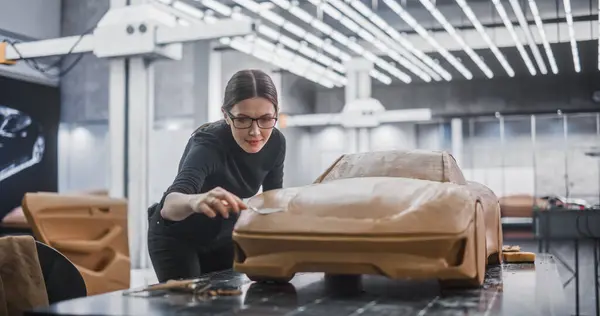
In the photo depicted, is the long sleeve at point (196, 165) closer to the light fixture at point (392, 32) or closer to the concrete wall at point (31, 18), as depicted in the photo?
the concrete wall at point (31, 18)

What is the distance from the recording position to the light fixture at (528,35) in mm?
8078

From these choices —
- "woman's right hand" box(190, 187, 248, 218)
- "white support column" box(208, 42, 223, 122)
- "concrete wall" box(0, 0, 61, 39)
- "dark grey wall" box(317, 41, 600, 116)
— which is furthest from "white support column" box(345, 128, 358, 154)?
"woman's right hand" box(190, 187, 248, 218)

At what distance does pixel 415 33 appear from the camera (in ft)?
30.4

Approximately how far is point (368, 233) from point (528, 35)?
9310 mm

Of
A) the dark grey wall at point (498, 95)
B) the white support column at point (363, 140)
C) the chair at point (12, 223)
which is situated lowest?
the chair at point (12, 223)

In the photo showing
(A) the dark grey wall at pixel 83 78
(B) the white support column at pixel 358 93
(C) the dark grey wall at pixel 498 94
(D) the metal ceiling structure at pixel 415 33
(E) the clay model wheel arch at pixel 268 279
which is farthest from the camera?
(C) the dark grey wall at pixel 498 94

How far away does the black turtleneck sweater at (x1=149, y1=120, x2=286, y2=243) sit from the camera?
1.63 meters

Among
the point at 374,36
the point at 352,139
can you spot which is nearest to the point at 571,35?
the point at 374,36

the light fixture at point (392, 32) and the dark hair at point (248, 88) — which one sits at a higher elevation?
the light fixture at point (392, 32)

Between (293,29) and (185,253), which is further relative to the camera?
(293,29)

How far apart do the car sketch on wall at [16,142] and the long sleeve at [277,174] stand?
7.47ft

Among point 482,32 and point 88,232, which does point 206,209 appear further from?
point 482,32

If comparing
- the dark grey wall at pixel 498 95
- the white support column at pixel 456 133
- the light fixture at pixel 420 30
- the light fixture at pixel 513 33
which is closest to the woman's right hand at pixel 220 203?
the light fixture at pixel 420 30

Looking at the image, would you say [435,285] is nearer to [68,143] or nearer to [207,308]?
[207,308]
